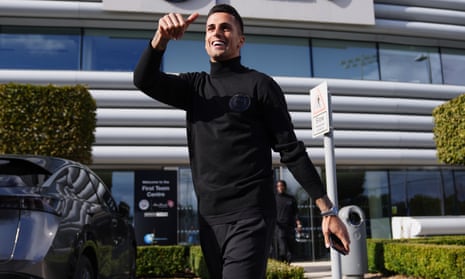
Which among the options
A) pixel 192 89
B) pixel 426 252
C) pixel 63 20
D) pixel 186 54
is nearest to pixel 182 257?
pixel 426 252

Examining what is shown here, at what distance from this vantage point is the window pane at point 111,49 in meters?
14.7

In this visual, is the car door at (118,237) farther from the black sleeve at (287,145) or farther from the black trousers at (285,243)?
the black trousers at (285,243)

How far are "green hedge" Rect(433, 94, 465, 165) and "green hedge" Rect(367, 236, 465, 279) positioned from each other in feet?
6.88

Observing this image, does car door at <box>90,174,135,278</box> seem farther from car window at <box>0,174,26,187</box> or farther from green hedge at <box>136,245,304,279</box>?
green hedge at <box>136,245,304,279</box>

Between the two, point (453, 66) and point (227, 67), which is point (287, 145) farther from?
point (453, 66)

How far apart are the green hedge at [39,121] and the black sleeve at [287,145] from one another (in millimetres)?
8755

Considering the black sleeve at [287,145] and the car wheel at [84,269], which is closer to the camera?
the black sleeve at [287,145]

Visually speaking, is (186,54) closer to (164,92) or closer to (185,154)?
(185,154)

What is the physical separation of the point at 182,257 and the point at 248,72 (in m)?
9.18

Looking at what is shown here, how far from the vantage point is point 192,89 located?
9.02 ft

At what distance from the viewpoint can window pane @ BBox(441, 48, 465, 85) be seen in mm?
17125

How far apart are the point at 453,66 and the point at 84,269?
1613cm

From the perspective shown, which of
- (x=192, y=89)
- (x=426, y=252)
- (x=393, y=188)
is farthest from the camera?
(x=393, y=188)

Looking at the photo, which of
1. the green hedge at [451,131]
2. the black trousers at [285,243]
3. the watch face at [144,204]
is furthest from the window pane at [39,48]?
the green hedge at [451,131]
